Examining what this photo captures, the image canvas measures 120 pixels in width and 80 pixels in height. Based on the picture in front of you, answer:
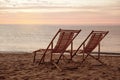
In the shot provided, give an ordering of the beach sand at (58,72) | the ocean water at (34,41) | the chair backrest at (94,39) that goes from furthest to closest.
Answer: the ocean water at (34,41)
the chair backrest at (94,39)
the beach sand at (58,72)

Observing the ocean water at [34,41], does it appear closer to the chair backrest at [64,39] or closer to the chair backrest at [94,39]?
the chair backrest at [94,39]

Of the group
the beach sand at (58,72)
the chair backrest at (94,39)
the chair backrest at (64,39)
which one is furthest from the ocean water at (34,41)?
the chair backrest at (64,39)

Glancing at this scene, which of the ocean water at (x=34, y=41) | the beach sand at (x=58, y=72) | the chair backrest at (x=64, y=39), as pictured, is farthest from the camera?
the ocean water at (x=34, y=41)

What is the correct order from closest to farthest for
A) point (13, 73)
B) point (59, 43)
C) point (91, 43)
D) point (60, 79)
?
point (60, 79) < point (13, 73) < point (59, 43) < point (91, 43)

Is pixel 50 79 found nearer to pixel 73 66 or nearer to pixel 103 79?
pixel 103 79

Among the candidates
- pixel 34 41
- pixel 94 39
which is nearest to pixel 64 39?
pixel 94 39

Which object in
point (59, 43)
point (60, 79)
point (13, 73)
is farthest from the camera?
point (59, 43)

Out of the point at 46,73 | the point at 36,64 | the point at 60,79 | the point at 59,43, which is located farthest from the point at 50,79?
the point at 36,64

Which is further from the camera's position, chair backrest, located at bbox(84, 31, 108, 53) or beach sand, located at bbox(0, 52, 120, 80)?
chair backrest, located at bbox(84, 31, 108, 53)

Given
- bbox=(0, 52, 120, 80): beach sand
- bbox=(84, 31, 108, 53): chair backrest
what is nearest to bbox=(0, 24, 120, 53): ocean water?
bbox=(0, 52, 120, 80): beach sand

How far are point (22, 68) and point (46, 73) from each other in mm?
1041

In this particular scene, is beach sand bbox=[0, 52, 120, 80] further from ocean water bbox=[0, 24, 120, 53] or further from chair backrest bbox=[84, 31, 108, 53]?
ocean water bbox=[0, 24, 120, 53]

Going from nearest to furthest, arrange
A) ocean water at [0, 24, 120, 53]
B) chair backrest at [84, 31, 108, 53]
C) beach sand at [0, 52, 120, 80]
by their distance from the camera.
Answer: beach sand at [0, 52, 120, 80], chair backrest at [84, 31, 108, 53], ocean water at [0, 24, 120, 53]

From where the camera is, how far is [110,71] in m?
8.38
